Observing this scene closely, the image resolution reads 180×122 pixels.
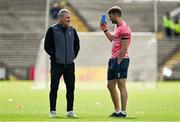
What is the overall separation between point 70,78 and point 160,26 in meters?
41.3

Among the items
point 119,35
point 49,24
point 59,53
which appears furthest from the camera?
point 49,24

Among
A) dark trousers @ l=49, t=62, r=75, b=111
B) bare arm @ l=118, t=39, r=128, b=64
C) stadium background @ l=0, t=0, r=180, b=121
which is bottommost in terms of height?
dark trousers @ l=49, t=62, r=75, b=111

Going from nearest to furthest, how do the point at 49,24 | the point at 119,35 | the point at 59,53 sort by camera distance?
the point at 59,53
the point at 119,35
the point at 49,24

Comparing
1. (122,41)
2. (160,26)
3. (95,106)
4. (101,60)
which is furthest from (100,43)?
(160,26)

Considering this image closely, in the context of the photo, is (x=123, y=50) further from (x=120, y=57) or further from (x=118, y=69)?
(x=118, y=69)

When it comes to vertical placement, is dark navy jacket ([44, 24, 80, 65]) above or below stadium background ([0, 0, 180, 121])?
below

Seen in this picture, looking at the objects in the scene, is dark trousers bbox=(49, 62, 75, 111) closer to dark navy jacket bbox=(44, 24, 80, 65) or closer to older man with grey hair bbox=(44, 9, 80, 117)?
older man with grey hair bbox=(44, 9, 80, 117)

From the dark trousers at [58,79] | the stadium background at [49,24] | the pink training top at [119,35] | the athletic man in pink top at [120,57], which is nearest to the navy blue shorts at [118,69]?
the athletic man in pink top at [120,57]

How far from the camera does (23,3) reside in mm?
60562

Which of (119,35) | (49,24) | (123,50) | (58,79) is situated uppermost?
(49,24)

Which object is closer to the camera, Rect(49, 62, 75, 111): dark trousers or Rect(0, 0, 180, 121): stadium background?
Rect(49, 62, 75, 111): dark trousers

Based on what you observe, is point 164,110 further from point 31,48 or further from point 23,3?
point 23,3

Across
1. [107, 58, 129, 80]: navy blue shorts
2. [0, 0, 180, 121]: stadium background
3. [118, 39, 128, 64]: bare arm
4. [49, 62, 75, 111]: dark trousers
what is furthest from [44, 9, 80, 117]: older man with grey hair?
[0, 0, 180, 121]: stadium background

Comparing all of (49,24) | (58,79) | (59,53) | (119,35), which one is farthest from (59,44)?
(49,24)
